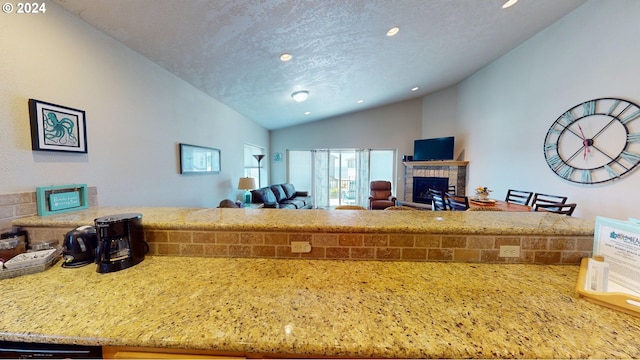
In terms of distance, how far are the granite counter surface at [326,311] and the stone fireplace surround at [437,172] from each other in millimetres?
4754

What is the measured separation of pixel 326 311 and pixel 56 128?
6.99 ft

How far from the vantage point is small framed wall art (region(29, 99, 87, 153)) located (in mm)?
1371

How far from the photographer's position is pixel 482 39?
323 centimetres

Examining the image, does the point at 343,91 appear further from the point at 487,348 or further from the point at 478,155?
the point at 487,348

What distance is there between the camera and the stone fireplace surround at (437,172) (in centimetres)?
518

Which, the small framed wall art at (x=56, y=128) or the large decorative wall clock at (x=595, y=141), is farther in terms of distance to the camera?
the large decorative wall clock at (x=595, y=141)

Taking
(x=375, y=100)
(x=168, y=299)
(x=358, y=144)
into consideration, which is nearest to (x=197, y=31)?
(x=168, y=299)

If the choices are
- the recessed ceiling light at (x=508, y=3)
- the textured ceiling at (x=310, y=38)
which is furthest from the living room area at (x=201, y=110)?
the recessed ceiling light at (x=508, y=3)

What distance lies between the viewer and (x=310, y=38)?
2.24m

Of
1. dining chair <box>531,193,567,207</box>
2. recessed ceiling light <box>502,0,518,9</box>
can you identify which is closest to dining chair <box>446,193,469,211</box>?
dining chair <box>531,193,567,207</box>

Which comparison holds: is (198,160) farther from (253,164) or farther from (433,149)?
(433,149)

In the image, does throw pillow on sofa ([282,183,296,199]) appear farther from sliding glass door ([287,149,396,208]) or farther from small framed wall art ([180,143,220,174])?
small framed wall art ([180,143,220,174])

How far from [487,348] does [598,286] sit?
1.95 feet

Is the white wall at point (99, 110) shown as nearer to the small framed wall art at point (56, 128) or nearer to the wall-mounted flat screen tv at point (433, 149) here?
the small framed wall art at point (56, 128)
